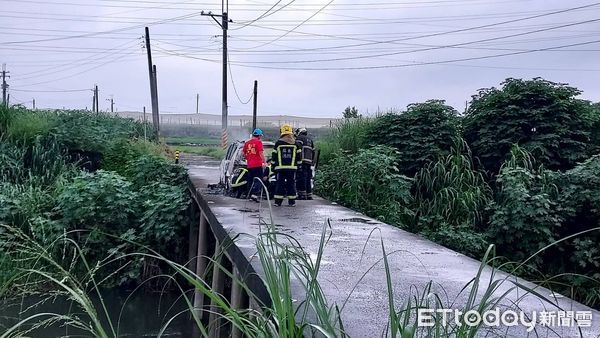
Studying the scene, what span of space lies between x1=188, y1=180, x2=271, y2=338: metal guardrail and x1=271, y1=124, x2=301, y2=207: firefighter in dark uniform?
4.00 feet

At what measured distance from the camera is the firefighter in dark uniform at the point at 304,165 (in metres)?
10.7

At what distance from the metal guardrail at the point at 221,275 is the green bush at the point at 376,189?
105 inches

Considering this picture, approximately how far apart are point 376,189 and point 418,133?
2.34 metres

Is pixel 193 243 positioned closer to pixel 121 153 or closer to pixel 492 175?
pixel 492 175

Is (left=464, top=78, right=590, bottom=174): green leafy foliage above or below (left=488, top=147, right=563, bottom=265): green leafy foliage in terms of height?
above

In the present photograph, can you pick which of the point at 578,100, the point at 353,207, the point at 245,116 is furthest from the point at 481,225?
the point at 245,116

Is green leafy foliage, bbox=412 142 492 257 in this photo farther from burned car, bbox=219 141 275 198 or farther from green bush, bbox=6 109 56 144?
green bush, bbox=6 109 56 144

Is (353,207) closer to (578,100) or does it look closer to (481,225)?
(481,225)

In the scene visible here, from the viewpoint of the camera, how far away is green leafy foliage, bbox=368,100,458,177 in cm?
1340

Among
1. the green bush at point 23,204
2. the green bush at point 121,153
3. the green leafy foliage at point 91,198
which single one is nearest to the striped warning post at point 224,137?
the green bush at point 121,153

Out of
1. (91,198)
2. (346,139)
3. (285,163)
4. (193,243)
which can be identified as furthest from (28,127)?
(285,163)

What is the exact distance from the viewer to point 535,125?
1341 centimetres

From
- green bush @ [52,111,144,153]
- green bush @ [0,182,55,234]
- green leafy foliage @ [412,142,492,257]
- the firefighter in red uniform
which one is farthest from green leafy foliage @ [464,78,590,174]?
green bush @ [52,111,144,153]

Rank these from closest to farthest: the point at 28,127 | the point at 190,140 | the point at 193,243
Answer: the point at 193,243 → the point at 28,127 → the point at 190,140
